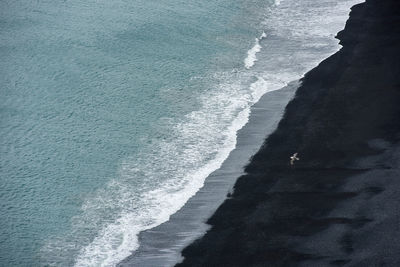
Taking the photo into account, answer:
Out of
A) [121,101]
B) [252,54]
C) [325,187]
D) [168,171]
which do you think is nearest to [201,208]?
[168,171]

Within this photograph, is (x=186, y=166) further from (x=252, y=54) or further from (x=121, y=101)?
(x=252, y=54)

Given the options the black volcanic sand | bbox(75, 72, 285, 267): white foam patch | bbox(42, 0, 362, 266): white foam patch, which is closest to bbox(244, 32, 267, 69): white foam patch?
bbox(42, 0, 362, 266): white foam patch

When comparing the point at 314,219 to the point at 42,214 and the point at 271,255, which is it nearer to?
→ the point at 271,255

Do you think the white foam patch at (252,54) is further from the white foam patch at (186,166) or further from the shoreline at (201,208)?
the shoreline at (201,208)

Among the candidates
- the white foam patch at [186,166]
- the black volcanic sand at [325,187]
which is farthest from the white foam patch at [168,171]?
the black volcanic sand at [325,187]

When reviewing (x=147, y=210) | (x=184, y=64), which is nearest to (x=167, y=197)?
(x=147, y=210)
